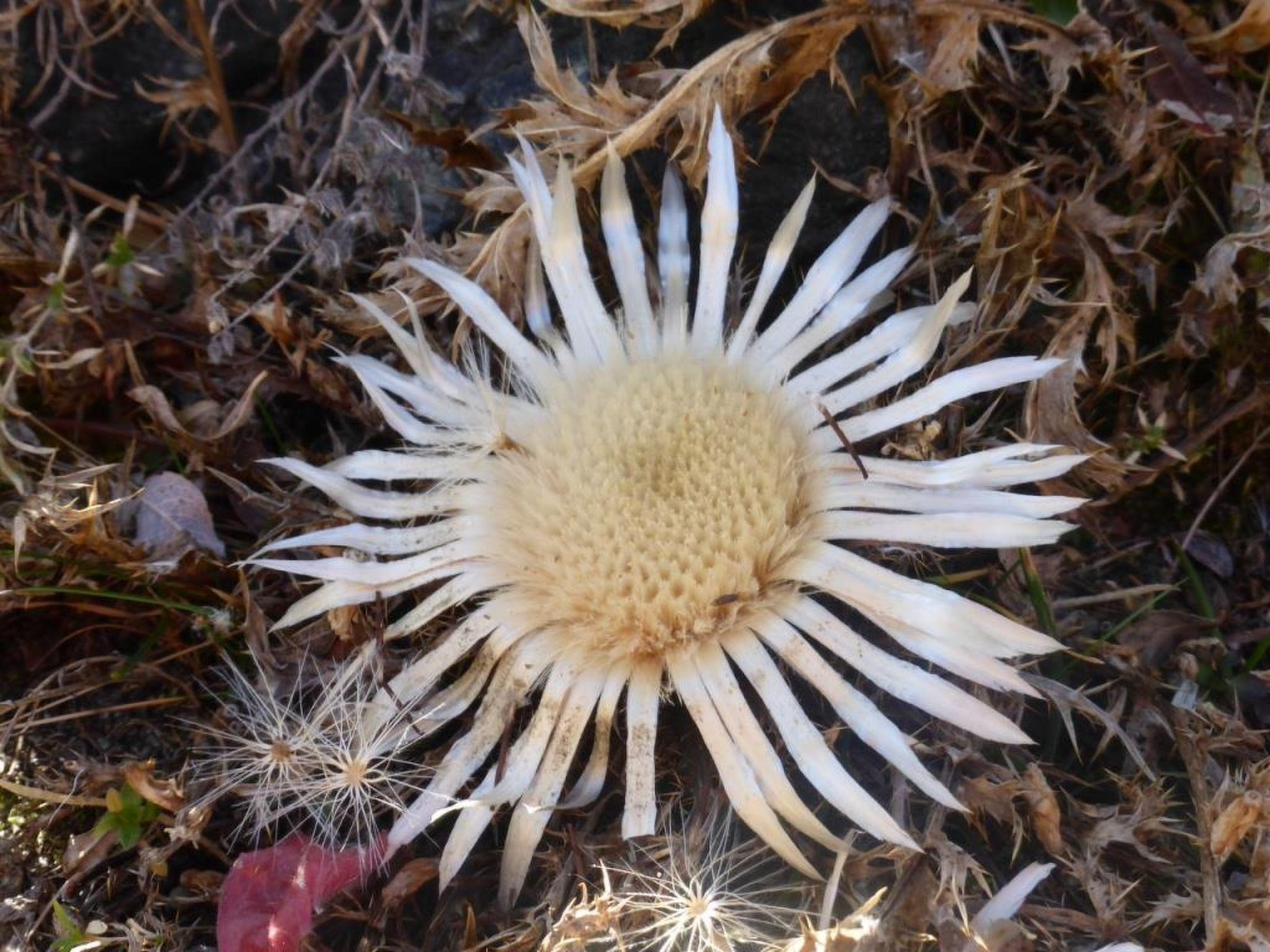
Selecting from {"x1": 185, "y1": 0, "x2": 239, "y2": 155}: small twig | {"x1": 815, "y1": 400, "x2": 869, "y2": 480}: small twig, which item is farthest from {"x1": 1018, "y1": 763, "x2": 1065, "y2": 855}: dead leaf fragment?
{"x1": 185, "y1": 0, "x2": 239, "y2": 155}: small twig

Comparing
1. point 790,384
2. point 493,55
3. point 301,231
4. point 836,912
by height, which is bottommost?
point 836,912

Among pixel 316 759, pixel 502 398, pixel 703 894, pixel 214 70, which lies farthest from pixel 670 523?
pixel 214 70

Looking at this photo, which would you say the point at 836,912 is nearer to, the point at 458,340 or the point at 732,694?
the point at 732,694

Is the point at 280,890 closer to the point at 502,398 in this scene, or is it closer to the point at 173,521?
the point at 173,521

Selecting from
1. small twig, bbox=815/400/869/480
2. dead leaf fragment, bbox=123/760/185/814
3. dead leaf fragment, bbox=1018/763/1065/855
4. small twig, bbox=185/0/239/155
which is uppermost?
small twig, bbox=185/0/239/155

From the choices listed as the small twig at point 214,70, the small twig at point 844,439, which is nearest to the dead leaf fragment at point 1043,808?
the small twig at point 844,439

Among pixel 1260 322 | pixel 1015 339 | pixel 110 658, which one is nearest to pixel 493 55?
pixel 1015 339

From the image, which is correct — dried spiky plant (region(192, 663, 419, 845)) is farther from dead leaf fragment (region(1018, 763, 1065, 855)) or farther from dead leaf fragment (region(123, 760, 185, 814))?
dead leaf fragment (region(1018, 763, 1065, 855))
